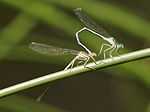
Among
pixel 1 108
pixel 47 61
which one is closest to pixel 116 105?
pixel 47 61

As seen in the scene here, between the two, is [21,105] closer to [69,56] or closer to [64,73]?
[69,56]

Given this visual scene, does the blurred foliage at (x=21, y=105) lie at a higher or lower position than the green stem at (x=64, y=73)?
lower

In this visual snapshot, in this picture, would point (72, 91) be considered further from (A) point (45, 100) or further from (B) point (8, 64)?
(B) point (8, 64)

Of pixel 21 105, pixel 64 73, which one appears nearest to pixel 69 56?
pixel 21 105

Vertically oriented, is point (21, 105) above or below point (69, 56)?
below

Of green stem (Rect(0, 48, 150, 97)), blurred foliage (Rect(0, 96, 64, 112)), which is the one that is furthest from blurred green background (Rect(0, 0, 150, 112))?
green stem (Rect(0, 48, 150, 97))

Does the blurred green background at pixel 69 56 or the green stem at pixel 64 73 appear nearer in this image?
the green stem at pixel 64 73

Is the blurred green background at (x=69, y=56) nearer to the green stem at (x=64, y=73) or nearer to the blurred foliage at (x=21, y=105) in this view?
the blurred foliage at (x=21, y=105)

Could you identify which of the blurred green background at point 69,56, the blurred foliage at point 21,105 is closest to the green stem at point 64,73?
the blurred green background at point 69,56
